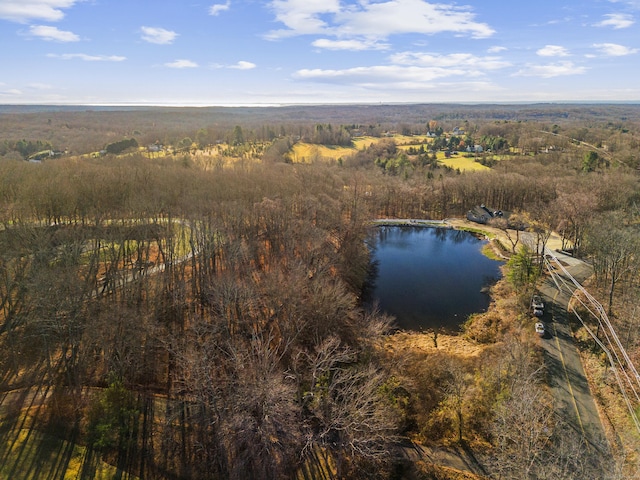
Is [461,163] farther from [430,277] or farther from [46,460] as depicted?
[46,460]

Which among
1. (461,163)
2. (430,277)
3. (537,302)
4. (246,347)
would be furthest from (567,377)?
(461,163)

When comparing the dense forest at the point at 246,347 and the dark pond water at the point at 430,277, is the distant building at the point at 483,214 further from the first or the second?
the dense forest at the point at 246,347

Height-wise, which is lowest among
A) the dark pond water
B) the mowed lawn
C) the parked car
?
the dark pond water

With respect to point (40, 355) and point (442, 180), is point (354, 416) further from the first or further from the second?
point (442, 180)

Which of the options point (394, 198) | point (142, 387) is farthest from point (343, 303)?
point (394, 198)

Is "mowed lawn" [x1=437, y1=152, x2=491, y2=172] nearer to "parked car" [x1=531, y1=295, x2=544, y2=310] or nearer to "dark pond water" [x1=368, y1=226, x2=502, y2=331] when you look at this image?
"dark pond water" [x1=368, y1=226, x2=502, y2=331]

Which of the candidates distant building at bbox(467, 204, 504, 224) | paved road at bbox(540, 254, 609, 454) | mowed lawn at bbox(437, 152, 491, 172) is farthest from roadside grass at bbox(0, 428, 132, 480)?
mowed lawn at bbox(437, 152, 491, 172)
